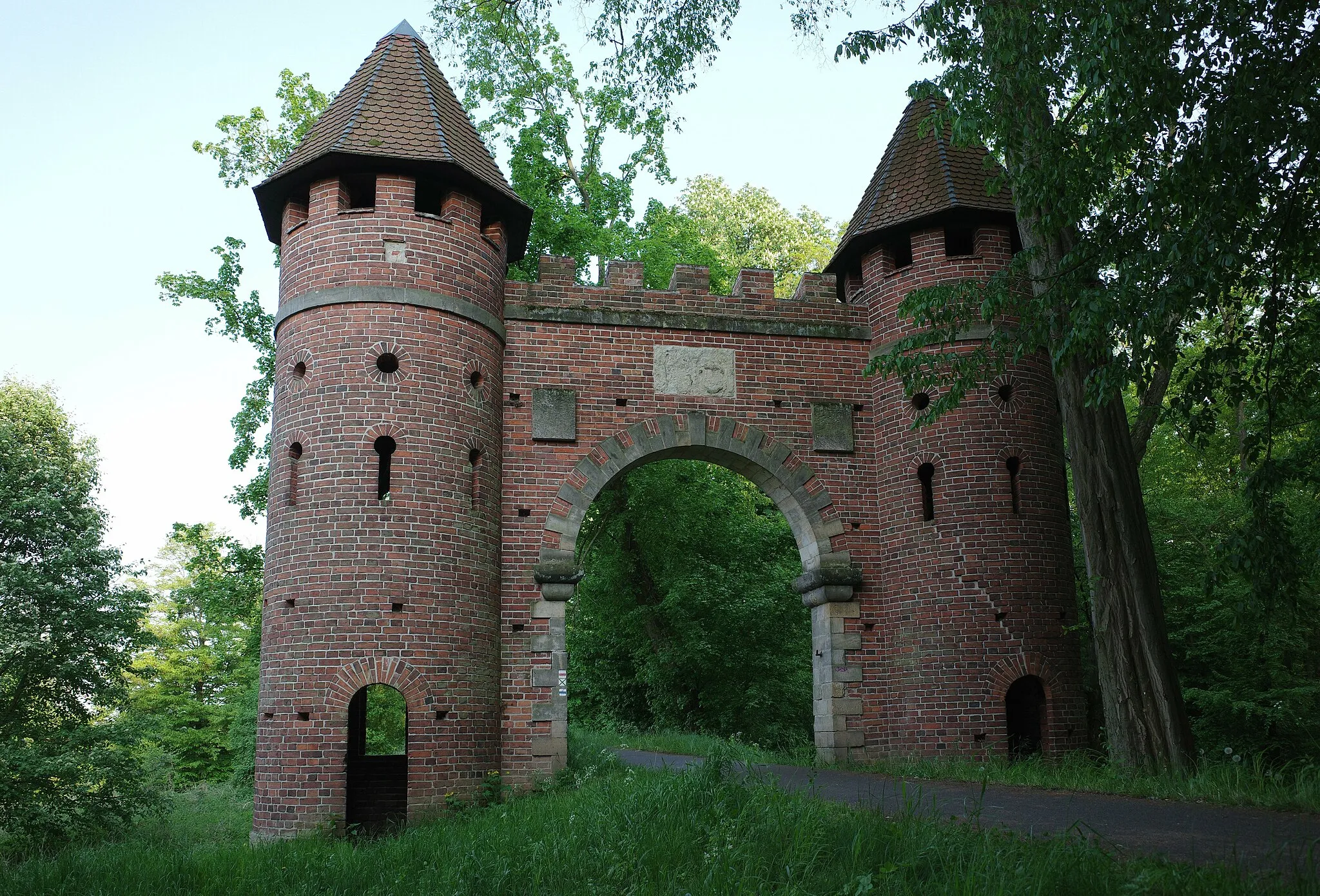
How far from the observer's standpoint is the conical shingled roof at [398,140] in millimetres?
12742

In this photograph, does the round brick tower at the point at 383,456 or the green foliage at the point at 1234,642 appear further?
the green foliage at the point at 1234,642

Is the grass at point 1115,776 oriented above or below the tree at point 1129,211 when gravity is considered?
below

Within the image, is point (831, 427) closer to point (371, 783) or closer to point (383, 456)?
point (383, 456)

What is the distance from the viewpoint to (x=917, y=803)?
841cm

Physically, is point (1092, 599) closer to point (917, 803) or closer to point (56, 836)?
point (917, 803)

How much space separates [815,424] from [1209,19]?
7.26 meters

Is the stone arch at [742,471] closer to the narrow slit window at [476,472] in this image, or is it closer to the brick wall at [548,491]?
the brick wall at [548,491]

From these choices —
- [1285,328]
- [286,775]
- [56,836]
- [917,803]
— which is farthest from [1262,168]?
[56,836]

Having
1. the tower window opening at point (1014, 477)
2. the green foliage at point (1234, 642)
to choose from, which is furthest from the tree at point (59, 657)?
the green foliage at point (1234, 642)

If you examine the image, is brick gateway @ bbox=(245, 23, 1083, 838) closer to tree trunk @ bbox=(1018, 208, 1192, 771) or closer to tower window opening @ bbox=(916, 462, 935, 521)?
tower window opening @ bbox=(916, 462, 935, 521)

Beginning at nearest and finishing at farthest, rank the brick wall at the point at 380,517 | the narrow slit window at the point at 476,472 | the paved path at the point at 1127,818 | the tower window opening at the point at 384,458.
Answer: the paved path at the point at 1127,818 < the brick wall at the point at 380,517 < the tower window opening at the point at 384,458 < the narrow slit window at the point at 476,472

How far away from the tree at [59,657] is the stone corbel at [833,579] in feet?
34.6

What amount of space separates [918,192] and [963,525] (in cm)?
446

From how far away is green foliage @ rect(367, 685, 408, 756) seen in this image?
27.5 m
